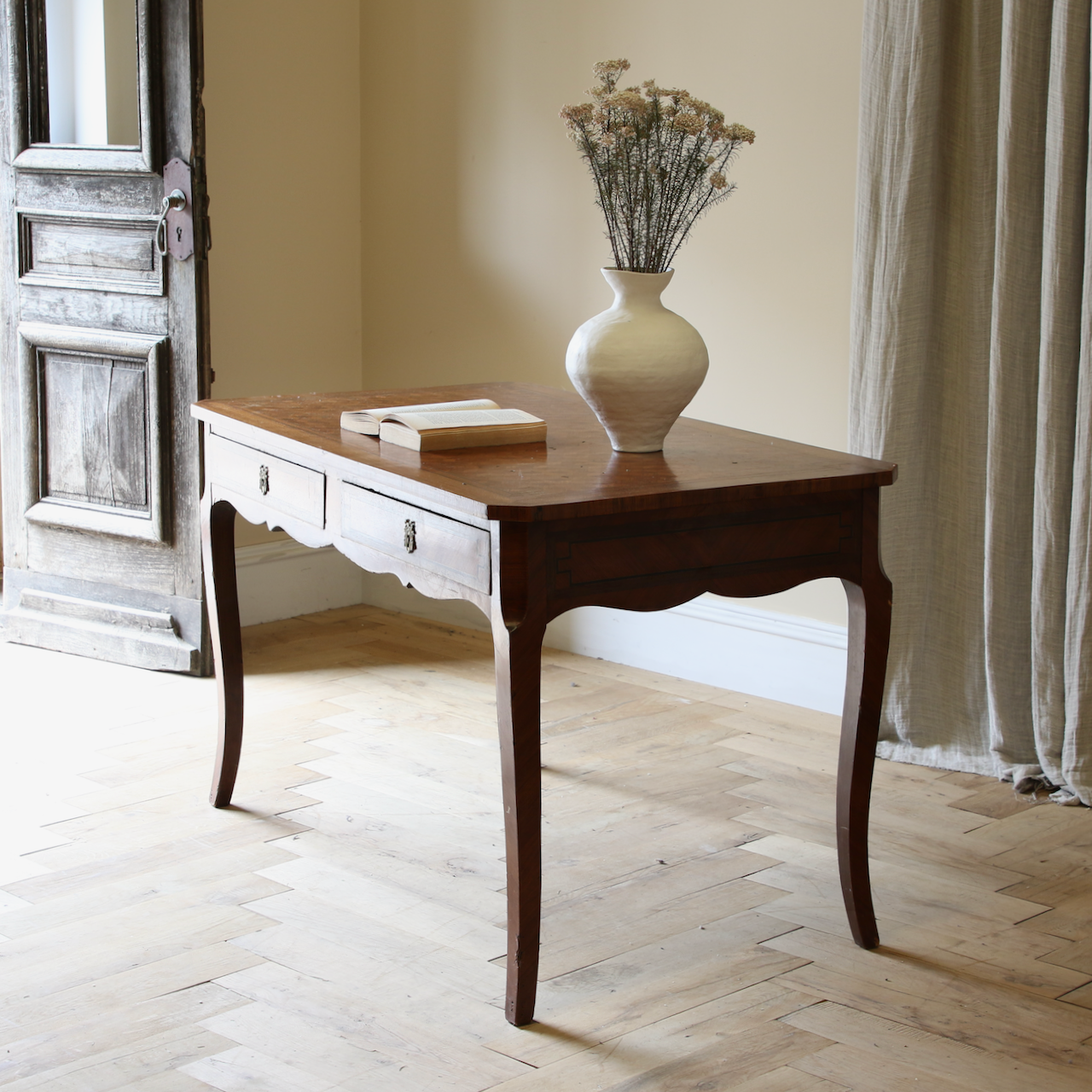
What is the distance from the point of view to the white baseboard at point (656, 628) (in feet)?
10.8

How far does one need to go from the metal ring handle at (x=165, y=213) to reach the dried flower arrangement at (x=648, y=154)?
164 cm

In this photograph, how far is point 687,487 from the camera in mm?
1831

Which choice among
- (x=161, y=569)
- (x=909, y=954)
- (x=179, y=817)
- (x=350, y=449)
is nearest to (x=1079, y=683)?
(x=909, y=954)

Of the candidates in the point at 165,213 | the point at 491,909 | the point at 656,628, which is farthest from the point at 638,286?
the point at 165,213

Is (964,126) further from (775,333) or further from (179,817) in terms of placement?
(179,817)

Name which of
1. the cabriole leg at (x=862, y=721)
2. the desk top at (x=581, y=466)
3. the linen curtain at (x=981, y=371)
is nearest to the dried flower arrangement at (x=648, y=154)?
the desk top at (x=581, y=466)

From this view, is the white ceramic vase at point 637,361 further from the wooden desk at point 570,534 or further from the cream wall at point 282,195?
the cream wall at point 282,195

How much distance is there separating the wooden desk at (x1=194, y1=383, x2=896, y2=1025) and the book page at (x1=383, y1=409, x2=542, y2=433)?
0.16 ft

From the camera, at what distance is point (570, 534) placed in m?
1.77

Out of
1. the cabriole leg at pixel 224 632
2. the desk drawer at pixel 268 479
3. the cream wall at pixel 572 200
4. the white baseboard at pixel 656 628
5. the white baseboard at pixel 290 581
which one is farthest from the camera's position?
the white baseboard at pixel 290 581

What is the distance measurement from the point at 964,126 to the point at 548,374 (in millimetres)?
1365

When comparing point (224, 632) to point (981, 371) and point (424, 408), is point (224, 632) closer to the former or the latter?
point (424, 408)

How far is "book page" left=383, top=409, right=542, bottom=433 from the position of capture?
2.10 metres

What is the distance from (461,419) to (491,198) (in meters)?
1.89
